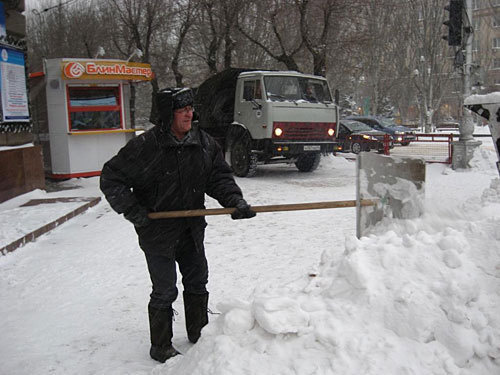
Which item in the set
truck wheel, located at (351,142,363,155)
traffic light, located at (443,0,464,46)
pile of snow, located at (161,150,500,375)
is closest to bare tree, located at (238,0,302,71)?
truck wheel, located at (351,142,363,155)

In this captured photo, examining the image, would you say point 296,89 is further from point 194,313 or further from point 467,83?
point 194,313

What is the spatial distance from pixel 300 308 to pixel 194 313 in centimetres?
107

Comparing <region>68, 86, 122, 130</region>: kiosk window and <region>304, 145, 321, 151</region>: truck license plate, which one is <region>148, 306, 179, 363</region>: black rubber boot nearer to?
<region>304, 145, 321, 151</region>: truck license plate

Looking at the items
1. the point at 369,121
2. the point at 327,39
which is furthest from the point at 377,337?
the point at 369,121

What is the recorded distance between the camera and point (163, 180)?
3.14 m

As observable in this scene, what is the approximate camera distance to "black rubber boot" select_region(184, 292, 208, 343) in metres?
3.37

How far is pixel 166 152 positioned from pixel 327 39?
1328 centimetres

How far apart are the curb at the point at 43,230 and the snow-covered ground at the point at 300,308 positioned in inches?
5.5

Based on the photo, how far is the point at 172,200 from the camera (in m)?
3.18

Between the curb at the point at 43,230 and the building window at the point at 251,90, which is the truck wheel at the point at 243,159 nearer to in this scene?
the building window at the point at 251,90

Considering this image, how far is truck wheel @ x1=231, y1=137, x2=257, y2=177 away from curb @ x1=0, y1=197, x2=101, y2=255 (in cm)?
388

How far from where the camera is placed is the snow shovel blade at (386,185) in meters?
3.65

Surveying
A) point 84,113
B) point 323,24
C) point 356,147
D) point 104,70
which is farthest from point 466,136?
point 84,113

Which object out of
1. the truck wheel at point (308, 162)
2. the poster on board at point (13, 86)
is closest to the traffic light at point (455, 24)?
the truck wheel at point (308, 162)
